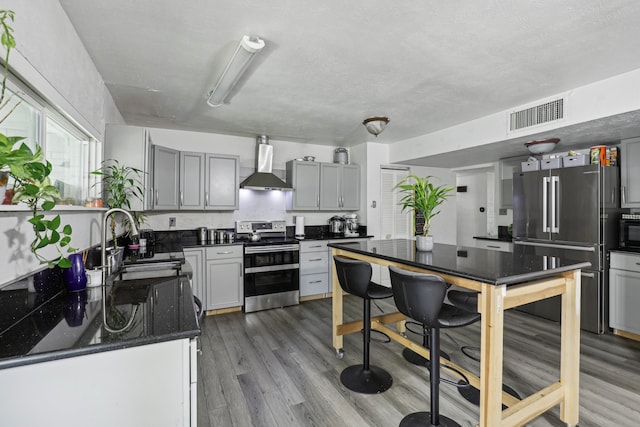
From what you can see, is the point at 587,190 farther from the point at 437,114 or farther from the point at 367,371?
the point at 367,371

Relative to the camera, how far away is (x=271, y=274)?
13.4 feet

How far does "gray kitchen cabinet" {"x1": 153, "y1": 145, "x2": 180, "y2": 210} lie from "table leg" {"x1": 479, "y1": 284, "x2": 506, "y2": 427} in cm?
352

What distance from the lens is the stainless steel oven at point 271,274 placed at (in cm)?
395

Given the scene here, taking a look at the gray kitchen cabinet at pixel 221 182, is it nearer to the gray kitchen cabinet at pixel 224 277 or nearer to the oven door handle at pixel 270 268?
the gray kitchen cabinet at pixel 224 277

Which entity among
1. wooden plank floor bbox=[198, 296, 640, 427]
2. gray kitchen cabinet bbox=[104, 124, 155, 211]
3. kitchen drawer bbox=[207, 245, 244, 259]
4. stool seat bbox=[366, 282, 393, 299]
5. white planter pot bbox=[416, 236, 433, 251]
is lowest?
wooden plank floor bbox=[198, 296, 640, 427]

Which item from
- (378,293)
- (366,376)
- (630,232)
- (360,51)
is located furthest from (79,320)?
(630,232)

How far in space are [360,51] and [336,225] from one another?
127 inches

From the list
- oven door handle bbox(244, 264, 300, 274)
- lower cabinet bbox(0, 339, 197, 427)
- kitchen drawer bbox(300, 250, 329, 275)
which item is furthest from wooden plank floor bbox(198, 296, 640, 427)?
lower cabinet bbox(0, 339, 197, 427)

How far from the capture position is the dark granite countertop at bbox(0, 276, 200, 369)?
37.8 inches

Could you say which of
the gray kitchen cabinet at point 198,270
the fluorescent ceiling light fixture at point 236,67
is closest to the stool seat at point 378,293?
the fluorescent ceiling light fixture at point 236,67

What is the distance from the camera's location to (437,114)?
3.53 metres

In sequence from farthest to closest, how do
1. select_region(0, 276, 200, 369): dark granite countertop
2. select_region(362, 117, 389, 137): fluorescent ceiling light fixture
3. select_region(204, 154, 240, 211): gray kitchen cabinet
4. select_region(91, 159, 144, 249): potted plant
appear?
select_region(204, 154, 240, 211): gray kitchen cabinet < select_region(362, 117, 389, 137): fluorescent ceiling light fixture < select_region(91, 159, 144, 249): potted plant < select_region(0, 276, 200, 369): dark granite countertop

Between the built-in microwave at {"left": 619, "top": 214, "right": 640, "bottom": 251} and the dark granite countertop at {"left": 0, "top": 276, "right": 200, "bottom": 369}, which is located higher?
the built-in microwave at {"left": 619, "top": 214, "right": 640, "bottom": 251}

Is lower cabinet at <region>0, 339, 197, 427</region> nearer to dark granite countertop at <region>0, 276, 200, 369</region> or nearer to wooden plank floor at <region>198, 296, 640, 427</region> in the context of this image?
dark granite countertop at <region>0, 276, 200, 369</region>
